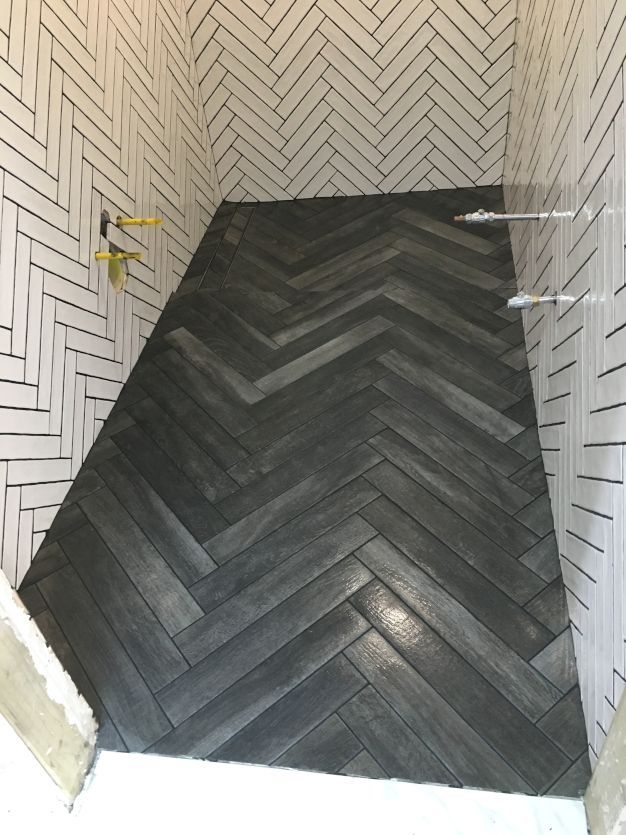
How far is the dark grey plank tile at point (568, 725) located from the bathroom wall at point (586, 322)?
0.14 feet

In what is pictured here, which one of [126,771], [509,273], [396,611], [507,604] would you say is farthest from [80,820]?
[509,273]

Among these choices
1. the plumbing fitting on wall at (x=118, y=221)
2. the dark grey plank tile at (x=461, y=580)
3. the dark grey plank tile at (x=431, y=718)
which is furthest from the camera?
the plumbing fitting on wall at (x=118, y=221)

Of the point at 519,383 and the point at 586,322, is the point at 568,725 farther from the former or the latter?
the point at 519,383

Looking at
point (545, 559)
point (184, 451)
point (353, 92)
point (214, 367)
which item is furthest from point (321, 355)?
point (353, 92)

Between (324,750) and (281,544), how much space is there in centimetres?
59

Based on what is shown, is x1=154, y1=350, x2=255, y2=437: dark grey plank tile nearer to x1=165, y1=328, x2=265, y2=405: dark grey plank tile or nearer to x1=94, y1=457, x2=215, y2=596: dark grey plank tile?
x1=165, y1=328, x2=265, y2=405: dark grey plank tile

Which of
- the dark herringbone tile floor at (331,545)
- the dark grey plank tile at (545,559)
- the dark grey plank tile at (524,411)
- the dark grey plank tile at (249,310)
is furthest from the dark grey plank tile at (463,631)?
the dark grey plank tile at (249,310)

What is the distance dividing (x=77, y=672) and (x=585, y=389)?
1.44 metres

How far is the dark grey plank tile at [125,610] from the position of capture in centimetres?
176

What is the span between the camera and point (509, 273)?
2.84 meters

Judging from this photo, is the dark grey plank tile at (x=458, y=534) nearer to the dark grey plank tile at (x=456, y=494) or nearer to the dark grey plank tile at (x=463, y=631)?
the dark grey plank tile at (x=456, y=494)

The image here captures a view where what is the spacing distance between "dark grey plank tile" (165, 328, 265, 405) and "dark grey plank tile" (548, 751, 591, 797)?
1.47 metres

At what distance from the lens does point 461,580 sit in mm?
1847

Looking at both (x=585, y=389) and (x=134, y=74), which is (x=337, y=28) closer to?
(x=134, y=74)
